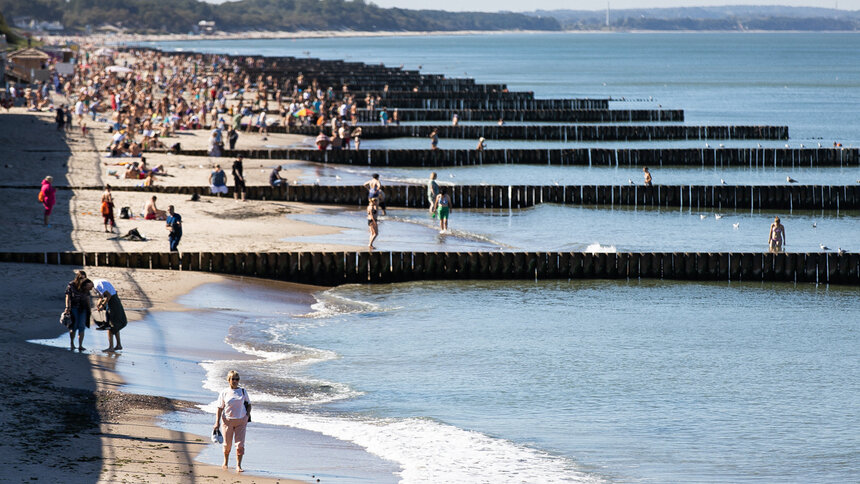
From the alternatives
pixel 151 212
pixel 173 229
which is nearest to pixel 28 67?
pixel 151 212

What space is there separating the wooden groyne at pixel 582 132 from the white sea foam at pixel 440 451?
195 feet

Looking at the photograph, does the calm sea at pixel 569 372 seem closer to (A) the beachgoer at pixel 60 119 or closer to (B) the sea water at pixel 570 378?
(B) the sea water at pixel 570 378

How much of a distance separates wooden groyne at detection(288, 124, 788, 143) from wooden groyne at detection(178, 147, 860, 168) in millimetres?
12432

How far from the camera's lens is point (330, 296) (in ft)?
98.5

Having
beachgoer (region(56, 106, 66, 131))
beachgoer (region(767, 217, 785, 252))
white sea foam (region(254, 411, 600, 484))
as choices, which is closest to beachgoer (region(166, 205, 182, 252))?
white sea foam (region(254, 411, 600, 484))

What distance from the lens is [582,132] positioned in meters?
80.4

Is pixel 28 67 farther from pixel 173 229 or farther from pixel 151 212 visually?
pixel 173 229

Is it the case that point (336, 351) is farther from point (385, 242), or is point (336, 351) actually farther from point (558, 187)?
point (558, 187)

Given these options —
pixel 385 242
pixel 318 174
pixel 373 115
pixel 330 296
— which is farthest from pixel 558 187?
pixel 373 115

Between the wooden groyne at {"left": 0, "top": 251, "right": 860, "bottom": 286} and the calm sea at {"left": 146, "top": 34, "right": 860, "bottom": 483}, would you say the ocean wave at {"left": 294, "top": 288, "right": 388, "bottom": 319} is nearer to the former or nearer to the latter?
the calm sea at {"left": 146, "top": 34, "right": 860, "bottom": 483}

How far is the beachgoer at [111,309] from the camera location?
66.4ft

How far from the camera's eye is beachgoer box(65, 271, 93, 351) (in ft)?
64.9

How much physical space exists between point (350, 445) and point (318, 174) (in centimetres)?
3703

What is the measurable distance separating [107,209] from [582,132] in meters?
52.7
